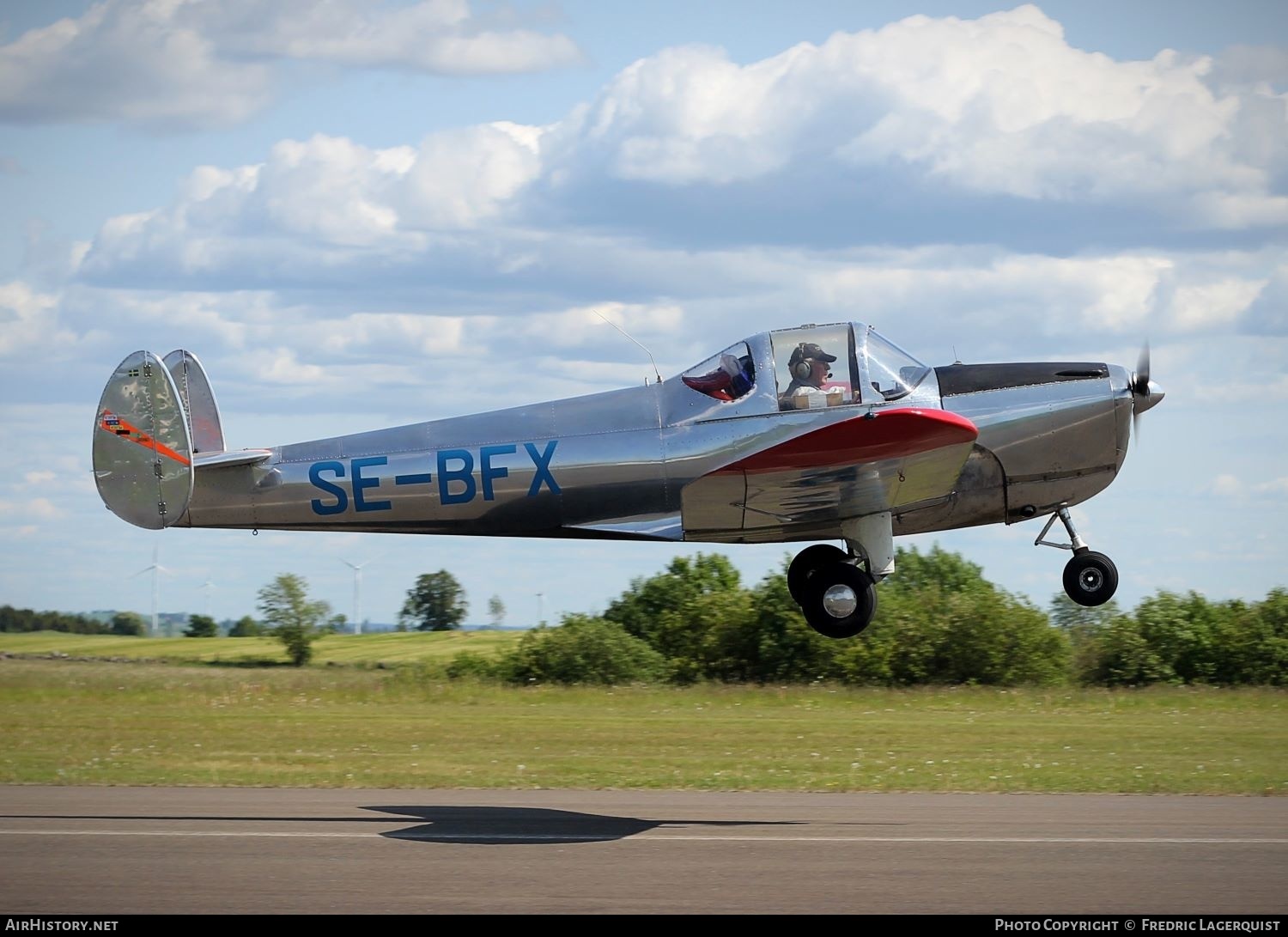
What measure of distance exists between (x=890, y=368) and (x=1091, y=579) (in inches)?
100

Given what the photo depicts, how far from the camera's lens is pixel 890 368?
10.7 meters

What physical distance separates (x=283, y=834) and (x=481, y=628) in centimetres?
3054

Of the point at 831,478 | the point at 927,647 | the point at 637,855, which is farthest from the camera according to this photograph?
the point at 927,647

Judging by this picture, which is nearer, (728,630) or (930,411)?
(930,411)

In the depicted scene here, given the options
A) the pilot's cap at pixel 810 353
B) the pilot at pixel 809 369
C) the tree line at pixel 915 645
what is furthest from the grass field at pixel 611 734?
the pilot's cap at pixel 810 353

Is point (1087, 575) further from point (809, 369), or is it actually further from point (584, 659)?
point (584, 659)

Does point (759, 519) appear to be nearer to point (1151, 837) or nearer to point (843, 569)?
point (843, 569)

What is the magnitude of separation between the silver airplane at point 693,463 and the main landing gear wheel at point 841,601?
0.01 m

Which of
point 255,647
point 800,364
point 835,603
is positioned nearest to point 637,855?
point 835,603

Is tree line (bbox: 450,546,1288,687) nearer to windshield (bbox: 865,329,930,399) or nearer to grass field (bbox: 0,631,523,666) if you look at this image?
grass field (bbox: 0,631,523,666)

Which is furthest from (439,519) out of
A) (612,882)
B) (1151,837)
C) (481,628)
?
(481,628)

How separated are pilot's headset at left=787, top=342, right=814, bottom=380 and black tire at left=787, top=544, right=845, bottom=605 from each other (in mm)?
1781

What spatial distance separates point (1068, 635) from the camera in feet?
91.0

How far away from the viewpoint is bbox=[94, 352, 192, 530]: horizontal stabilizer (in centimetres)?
1108
